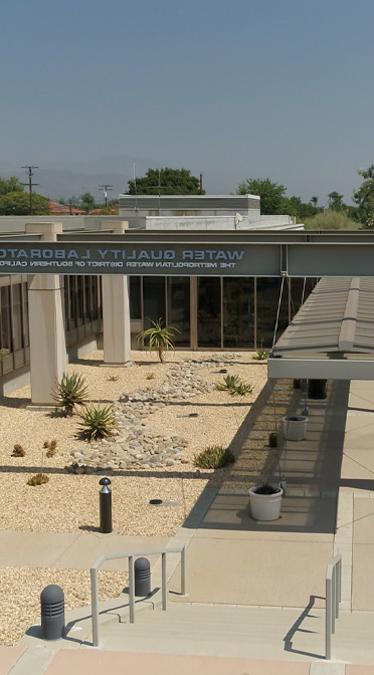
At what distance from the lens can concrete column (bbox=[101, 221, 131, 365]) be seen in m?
27.6

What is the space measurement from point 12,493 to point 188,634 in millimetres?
6757

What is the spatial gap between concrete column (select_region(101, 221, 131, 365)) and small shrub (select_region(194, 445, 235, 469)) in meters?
11.2

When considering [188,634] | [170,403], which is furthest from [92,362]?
[188,634]

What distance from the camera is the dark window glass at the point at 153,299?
31406 mm

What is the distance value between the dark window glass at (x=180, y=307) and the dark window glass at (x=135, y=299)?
1.11 meters

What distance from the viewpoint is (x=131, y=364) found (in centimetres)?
2798

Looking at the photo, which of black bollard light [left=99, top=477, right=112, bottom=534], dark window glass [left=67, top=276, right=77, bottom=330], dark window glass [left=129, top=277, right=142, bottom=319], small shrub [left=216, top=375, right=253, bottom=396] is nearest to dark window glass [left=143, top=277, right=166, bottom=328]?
dark window glass [left=129, top=277, right=142, bottom=319]

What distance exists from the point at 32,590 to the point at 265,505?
402 cm

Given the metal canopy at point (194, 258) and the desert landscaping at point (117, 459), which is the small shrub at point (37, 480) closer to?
the desert landscaping at point (117, 459)

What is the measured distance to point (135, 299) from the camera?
3166 centimetres

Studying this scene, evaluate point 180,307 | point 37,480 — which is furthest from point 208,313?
point 37,480

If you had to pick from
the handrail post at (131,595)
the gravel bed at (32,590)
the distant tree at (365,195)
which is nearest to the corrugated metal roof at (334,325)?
the gravel bed at (32,590)

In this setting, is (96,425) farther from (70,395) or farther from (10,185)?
(10,185)

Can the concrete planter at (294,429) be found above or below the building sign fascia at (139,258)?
below
